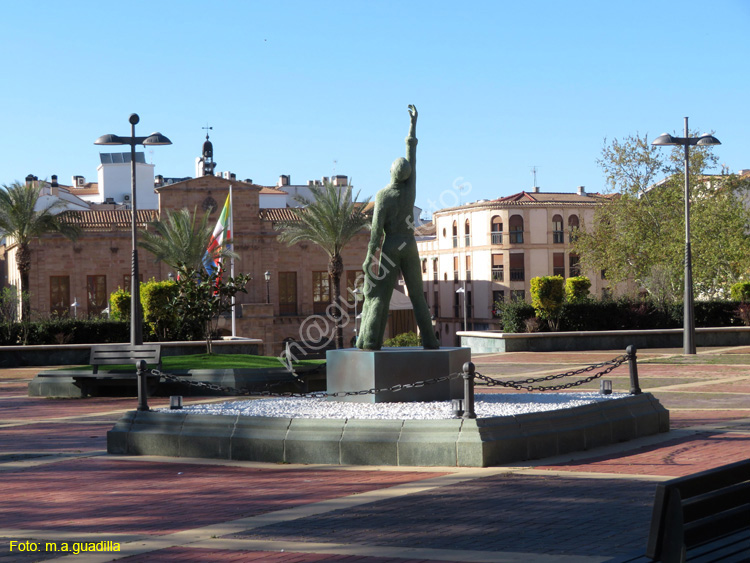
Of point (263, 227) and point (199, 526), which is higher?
point (263, 227)

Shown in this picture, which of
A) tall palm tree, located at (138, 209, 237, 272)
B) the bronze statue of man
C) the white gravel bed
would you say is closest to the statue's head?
the bronze statue of man

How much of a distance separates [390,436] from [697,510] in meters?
5.57

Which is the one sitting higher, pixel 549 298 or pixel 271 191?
pixel 271 191

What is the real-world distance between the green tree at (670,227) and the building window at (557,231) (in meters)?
25.7

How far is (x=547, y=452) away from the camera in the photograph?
9.92 meters

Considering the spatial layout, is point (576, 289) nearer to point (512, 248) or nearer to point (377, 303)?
point (377, 303)

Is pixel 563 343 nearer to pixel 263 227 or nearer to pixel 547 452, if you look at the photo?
pixel 547 452

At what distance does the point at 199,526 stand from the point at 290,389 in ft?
37.8

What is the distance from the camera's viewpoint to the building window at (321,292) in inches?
2264

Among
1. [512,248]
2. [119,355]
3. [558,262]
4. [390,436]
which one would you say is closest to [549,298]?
[119,355]

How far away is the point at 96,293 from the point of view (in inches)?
2194

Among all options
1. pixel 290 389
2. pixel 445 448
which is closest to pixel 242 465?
pixel 445 448

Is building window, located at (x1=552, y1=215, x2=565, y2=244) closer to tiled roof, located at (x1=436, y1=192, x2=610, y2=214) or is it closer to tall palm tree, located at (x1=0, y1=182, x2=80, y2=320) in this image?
tiled roof, located at (x1=436, y1=192, x2=610, y2=214)

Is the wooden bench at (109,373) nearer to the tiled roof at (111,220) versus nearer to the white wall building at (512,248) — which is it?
the tiled roof at (111,220)
